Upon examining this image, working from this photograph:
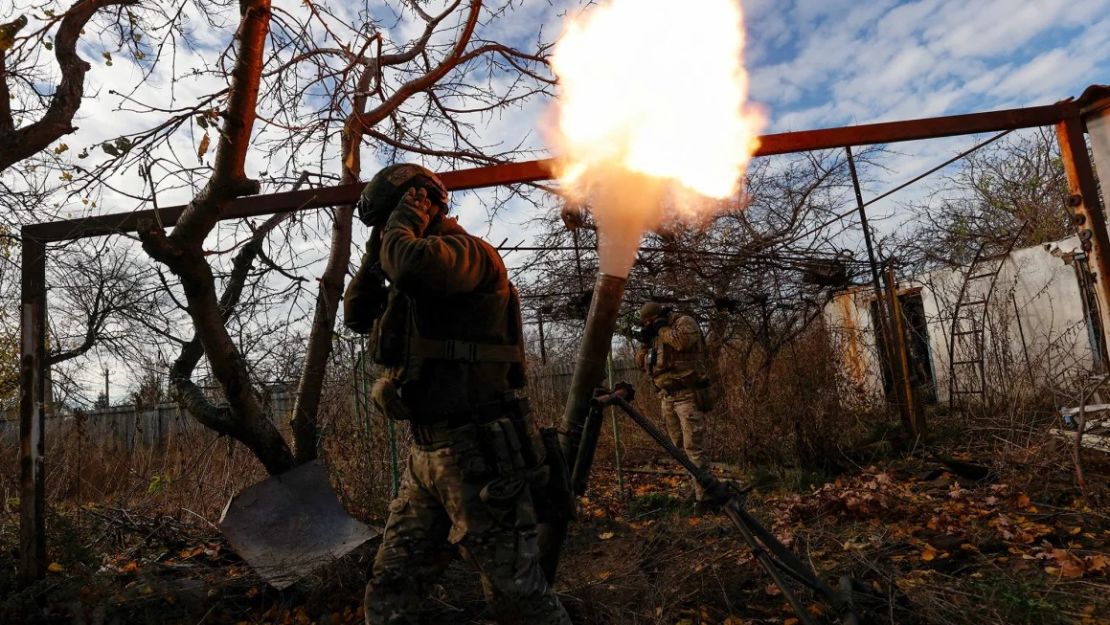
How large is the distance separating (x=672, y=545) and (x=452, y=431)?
2.55 meters

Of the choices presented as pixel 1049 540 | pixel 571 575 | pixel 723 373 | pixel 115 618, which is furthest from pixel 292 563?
pixel 723 373

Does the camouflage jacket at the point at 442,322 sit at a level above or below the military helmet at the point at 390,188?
below

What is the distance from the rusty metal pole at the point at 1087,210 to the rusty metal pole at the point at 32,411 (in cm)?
639

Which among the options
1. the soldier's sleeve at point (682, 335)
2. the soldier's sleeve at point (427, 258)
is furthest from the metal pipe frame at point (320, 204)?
the soldier's sleeve at point (682, 335)

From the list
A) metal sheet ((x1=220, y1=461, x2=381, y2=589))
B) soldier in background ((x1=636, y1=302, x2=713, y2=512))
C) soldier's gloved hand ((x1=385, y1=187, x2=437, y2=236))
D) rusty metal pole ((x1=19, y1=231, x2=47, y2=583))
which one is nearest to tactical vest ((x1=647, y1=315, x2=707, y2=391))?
soldier in background ((x1=636, y1=302, x2=713, y2=512))

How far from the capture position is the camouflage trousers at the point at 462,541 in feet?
8.33

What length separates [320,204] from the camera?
13.8 feet

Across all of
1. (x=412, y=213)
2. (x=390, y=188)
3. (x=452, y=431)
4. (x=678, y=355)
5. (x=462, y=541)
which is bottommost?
(x=462, y=541)

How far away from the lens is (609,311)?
2967 mm

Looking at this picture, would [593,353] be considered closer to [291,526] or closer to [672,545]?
[672,545]

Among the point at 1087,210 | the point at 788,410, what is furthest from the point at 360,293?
the point at 788,410

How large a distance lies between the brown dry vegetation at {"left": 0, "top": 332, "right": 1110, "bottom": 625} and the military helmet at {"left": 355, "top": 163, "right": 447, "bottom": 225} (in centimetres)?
215

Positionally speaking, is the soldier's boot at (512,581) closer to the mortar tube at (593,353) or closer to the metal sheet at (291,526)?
the mortar tube at (593,353)

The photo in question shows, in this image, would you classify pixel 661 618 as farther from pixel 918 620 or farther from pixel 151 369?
pixel 151 369
